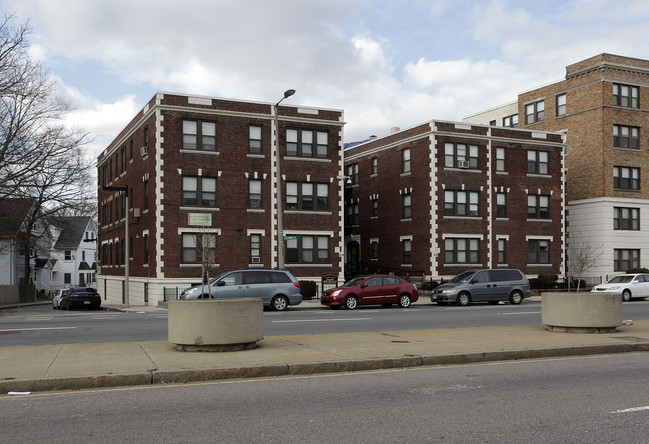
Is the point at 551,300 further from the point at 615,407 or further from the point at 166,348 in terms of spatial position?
the point at 166,348

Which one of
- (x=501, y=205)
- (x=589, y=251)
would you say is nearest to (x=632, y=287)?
(x=501, y=205)

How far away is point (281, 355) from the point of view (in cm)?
1084

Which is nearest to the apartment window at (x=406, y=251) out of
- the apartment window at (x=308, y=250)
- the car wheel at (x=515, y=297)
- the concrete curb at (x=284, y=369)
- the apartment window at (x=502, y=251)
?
the apartment window at (x=502, y=251)

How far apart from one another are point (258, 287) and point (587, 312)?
44.9 ft

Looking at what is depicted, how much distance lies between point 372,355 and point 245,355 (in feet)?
7.27

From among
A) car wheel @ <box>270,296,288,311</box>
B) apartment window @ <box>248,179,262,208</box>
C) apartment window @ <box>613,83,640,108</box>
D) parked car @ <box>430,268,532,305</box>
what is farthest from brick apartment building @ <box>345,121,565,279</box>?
car wheel @ <box>270,296,288,311</box>

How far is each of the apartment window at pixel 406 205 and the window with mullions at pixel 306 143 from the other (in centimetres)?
749

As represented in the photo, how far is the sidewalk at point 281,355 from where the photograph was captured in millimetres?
8969

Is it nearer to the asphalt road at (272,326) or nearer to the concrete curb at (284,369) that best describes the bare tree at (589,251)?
the asphalt road at (272,326)

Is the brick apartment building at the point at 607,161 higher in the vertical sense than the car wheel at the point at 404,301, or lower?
higher

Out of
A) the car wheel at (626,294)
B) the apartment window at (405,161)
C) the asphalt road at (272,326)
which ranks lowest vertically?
the car wheel at (626,294)

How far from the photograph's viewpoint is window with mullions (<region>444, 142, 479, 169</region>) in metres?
39.5

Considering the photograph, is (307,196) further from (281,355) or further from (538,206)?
(281,355)

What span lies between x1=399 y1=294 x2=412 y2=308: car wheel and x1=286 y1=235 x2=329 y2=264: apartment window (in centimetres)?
925
